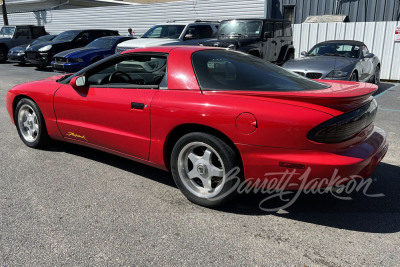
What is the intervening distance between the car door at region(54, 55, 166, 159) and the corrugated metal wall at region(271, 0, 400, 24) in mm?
14211

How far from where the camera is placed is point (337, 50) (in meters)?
9.66

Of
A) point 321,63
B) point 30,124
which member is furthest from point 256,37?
point 30,124

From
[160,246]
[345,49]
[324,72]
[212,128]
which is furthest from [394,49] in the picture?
[160,246]

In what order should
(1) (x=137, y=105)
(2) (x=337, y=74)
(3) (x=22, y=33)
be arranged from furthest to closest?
(3) (x=22, y=33) < (2) (x=337, y=74) < (1) (x=137, y=105)

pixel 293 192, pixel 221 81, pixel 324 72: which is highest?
pixel 221 81

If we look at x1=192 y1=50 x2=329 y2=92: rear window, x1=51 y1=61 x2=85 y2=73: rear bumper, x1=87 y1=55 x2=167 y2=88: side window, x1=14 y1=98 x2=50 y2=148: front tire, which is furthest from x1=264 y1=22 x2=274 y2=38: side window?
x1=14 y1=98 x2=50 y2=148: front tire

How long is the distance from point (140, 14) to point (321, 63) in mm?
15686

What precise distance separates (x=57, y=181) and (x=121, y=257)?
1641 millimetres

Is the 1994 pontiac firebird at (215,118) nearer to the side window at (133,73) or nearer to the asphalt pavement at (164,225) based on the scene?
the side window at (133,73)

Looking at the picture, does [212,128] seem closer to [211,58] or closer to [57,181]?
[211,58]

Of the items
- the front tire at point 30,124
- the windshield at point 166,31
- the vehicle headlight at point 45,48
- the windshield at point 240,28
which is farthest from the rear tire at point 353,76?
the vehicle headlight at point 45,48

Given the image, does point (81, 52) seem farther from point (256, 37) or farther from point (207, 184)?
point (207, 184)

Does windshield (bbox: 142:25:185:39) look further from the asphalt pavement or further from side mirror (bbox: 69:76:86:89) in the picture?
the asphalt pavement

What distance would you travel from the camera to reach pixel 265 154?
282cm
